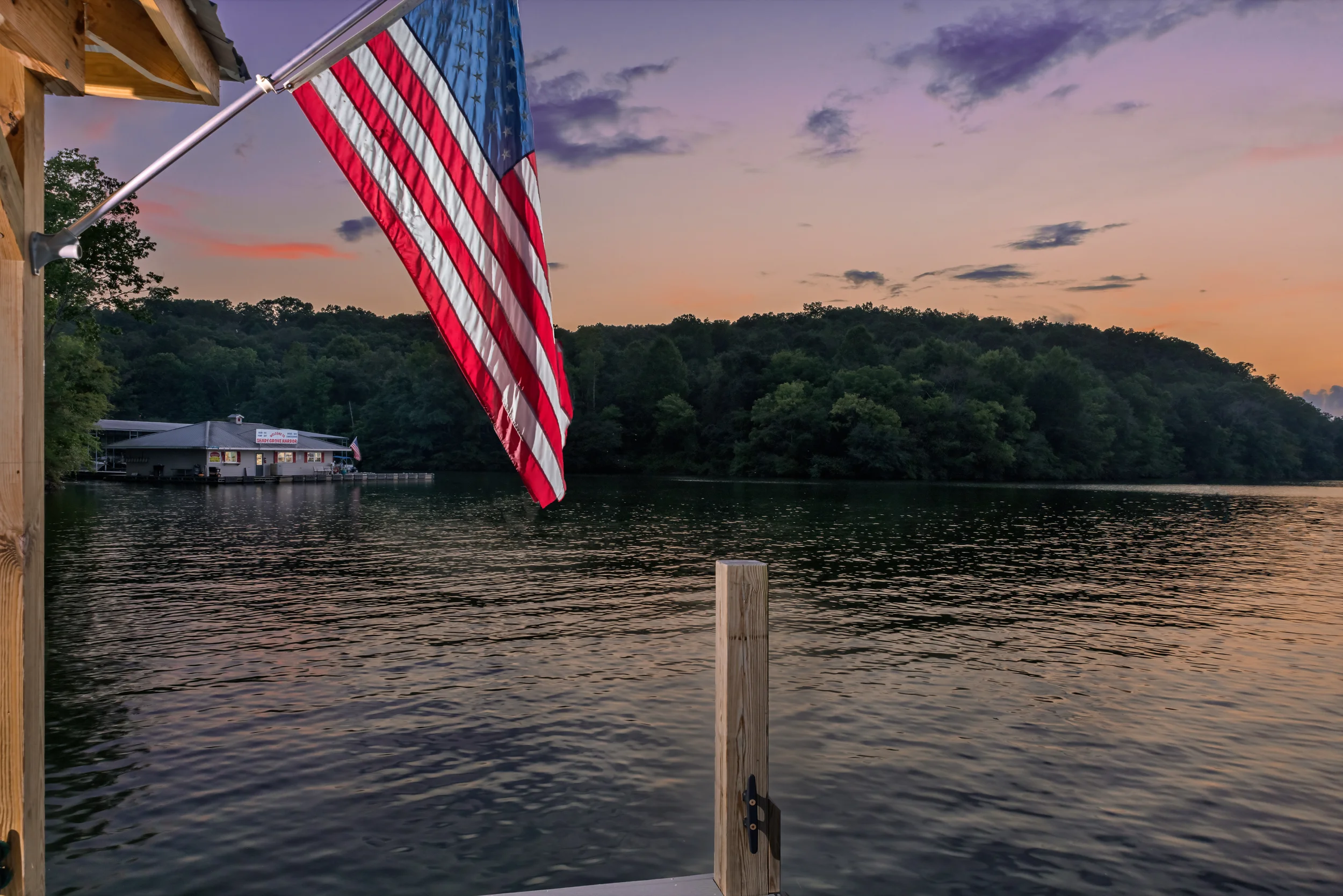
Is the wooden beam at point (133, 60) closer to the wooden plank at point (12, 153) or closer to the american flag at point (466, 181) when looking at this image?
the wooden plank at point (12, 153)

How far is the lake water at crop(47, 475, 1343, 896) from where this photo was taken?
7375 mm

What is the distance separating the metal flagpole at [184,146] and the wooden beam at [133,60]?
24 centimetres

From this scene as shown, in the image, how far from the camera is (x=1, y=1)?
2738 millimetres

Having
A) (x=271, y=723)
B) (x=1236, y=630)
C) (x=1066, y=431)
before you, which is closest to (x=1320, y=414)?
(x=1066, y=431)

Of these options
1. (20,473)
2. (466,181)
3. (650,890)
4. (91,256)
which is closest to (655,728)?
(650,890)

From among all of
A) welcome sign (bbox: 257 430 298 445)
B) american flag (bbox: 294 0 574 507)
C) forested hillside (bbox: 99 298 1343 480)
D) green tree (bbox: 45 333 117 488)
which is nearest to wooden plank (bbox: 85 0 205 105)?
american flag (bbox: 294 0 574 507)

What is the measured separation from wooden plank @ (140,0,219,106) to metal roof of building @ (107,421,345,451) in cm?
8412

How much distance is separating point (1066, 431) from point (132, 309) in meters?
105

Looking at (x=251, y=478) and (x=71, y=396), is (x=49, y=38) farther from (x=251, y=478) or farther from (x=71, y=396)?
(x=251, y=478)

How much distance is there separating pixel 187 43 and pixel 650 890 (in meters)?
4.32

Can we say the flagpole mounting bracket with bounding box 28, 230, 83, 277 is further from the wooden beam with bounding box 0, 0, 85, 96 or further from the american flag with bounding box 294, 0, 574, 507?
A: the american flag with bounding box 294, 0, 574, 507

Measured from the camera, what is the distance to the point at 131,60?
141 inches

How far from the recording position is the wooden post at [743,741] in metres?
4.43

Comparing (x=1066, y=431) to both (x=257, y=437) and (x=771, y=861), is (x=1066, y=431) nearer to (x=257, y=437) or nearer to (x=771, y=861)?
(x=257, y=437)
